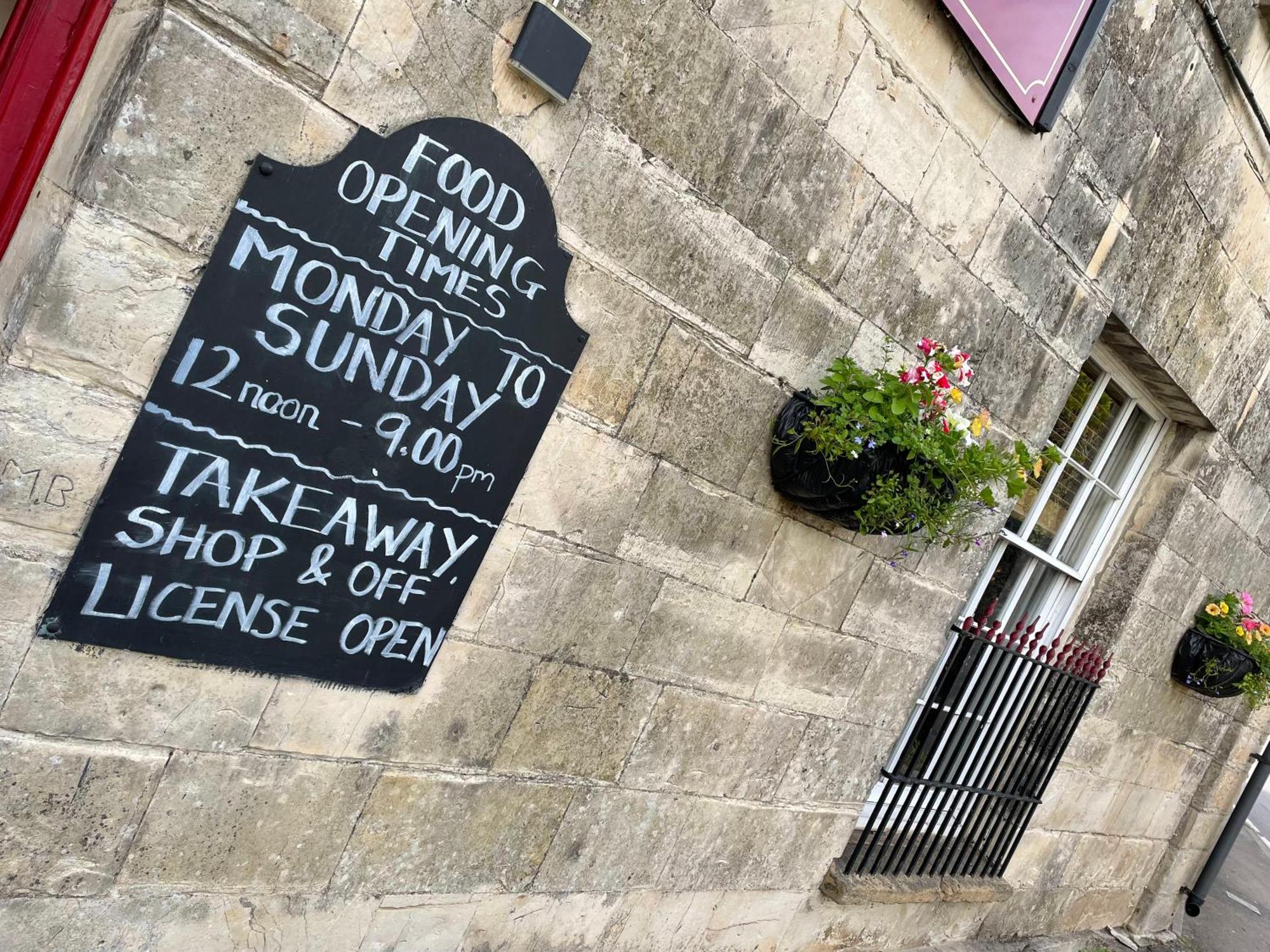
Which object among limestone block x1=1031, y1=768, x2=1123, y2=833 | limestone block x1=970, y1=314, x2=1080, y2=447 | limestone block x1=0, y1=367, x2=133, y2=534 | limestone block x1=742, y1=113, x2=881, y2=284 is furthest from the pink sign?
limestone block x1=1031, y1=768, x2=1123, y2=833

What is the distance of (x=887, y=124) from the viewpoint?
3469 millimetres

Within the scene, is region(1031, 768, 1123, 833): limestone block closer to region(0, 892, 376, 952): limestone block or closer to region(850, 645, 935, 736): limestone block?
region(850, 645, 935, 736): limestone block

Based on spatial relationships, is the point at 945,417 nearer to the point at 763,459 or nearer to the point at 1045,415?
the point at 763,459

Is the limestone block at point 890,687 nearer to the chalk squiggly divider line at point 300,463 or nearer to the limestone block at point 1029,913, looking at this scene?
the limestone block at point 1029,913

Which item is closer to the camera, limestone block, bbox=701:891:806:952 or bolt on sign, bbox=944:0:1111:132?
bolt on sign, bbox=944:0:1111:132

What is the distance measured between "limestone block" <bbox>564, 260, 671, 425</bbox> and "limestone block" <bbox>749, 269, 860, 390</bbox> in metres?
0.44

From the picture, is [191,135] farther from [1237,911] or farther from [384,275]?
[1237,911]

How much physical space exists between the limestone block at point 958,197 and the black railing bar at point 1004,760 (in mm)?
2224

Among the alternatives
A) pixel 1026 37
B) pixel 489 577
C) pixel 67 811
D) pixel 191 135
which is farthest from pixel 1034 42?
pixel 67 811

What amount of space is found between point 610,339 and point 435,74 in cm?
83

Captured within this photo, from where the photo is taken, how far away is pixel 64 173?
2133 mm

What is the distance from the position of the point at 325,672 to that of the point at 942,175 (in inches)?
99.6

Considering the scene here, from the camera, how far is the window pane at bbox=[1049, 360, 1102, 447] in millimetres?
5332

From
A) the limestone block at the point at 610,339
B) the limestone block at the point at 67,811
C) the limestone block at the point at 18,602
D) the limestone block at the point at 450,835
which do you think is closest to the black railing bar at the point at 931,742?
the limestone block at the point at 450,835
